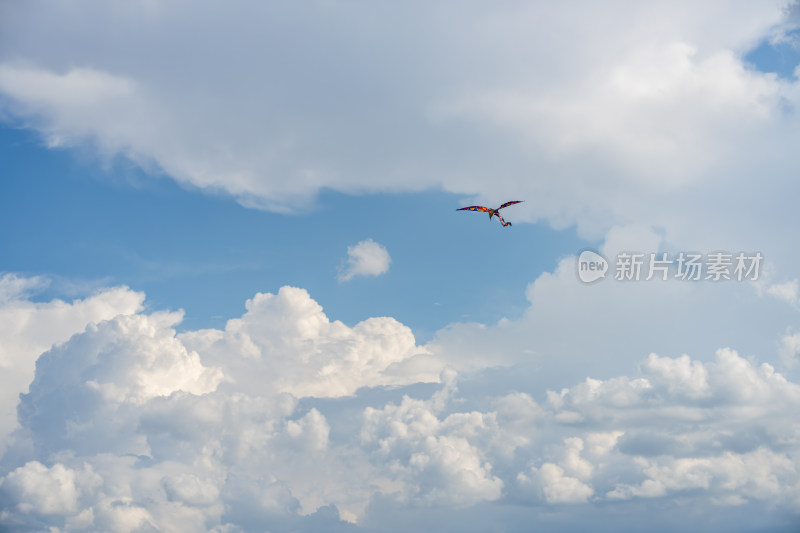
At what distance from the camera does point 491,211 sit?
505 ft
